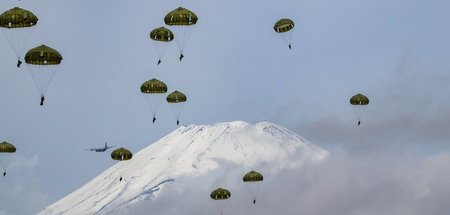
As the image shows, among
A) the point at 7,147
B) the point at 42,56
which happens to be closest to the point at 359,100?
the point at 42,56

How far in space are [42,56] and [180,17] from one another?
16.1 m

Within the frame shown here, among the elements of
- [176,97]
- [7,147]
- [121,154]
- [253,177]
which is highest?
[176,97]

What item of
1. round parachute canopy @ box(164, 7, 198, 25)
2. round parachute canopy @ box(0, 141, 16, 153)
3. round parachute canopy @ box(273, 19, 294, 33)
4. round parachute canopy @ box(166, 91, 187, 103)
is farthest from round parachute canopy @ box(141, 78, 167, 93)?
round parachute canopy @ box(0, 141, 16, 153)

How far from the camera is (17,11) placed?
218 ft

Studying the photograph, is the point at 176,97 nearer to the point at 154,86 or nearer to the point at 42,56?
the point at 154,86

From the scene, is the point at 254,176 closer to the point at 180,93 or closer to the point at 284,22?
the point at 180,93

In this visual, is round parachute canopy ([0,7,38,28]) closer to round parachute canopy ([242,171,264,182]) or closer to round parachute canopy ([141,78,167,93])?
round parachute canopy ([141,78,167,93])

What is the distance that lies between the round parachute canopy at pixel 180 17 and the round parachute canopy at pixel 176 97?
577 inches

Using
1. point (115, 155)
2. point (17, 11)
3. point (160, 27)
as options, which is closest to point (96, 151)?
point (115, 155)

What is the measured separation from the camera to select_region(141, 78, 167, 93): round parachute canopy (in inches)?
3268

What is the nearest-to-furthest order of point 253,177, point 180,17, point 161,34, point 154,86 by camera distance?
point 180,17
point 161,34
point 154,86
point 253,177

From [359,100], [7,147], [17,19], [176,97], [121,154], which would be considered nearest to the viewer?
[17,19]

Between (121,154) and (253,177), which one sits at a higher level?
(121,154)

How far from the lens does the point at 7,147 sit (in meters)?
88.2
